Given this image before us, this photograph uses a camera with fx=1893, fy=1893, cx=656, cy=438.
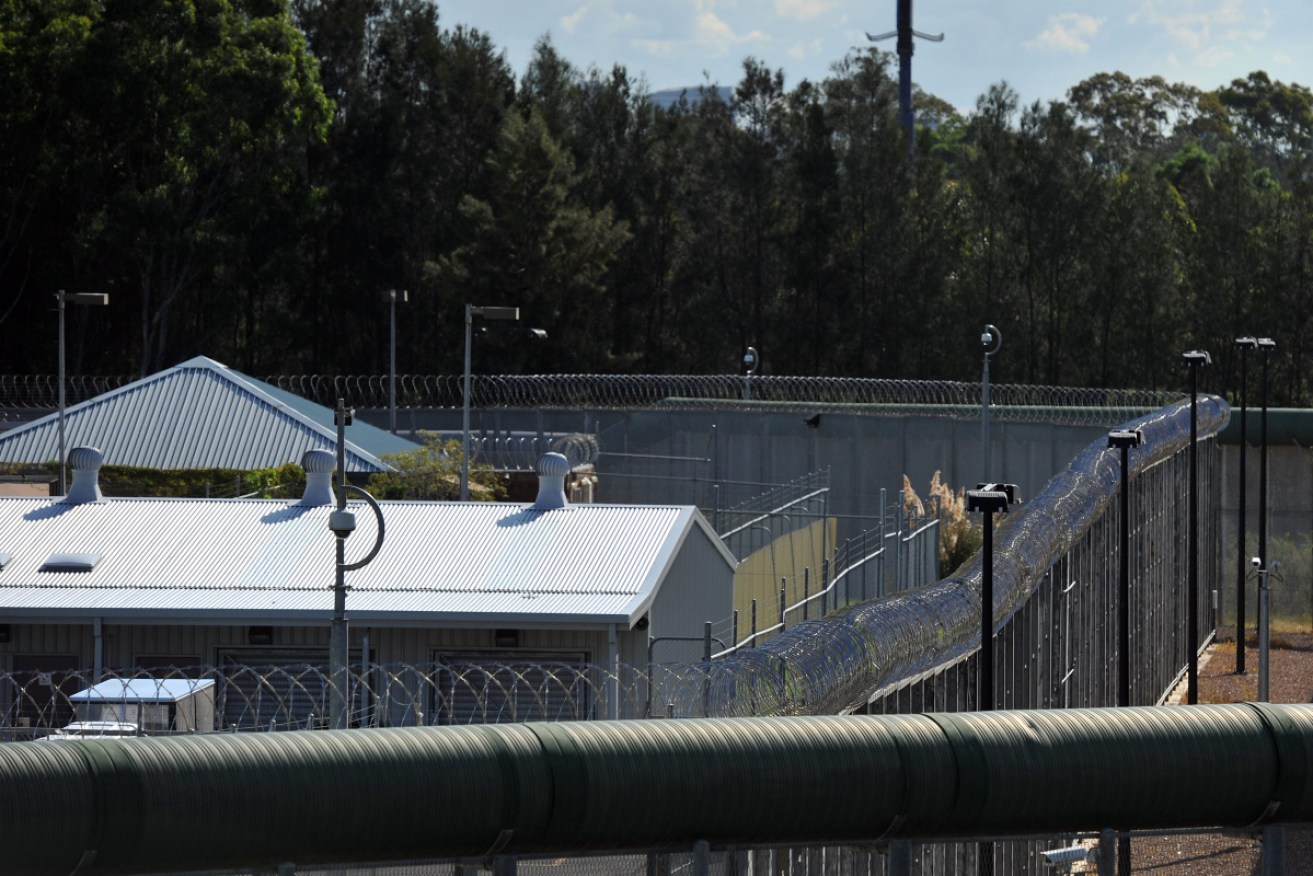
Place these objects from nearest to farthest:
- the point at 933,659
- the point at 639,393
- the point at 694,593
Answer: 1. the point at 933,659
2. the point at 694,593
3. the point at 639,393

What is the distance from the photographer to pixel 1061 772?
670cm

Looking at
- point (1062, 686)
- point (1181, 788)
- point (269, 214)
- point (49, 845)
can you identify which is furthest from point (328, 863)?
point (269, 214)

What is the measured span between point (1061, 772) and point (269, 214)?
5546 centimetres

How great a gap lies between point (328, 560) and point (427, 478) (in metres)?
12.9

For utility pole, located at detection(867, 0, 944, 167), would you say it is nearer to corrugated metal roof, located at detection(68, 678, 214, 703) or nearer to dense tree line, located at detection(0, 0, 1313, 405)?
dense tree line, located at detection(0, 0, 1313, 405)

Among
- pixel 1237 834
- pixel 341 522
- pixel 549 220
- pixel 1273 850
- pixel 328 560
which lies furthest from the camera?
pixel 549 220

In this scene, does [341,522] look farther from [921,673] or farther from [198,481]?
[198,481]

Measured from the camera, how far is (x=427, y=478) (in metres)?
32.6

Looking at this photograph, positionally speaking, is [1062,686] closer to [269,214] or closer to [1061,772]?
[1061,772]

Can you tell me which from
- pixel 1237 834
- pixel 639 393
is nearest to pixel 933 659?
pixel 1237 834

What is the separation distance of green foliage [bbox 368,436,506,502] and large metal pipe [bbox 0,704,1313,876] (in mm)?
24723

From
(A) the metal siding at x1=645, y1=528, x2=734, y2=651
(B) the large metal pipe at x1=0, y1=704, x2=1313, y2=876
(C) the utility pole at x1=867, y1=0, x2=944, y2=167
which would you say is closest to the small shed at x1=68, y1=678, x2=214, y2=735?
(A) the metal siding at x1=645, y1=528, x2=734, y2=651

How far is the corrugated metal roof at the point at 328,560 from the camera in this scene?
18.1 m

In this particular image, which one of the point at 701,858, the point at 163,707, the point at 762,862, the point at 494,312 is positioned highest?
the point at 494,312
